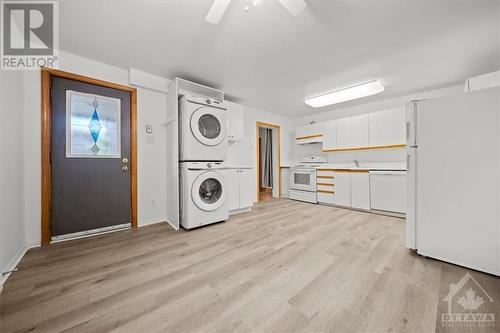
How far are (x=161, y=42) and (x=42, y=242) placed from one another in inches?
102

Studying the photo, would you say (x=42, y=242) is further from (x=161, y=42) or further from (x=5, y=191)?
(x=161, y=42)

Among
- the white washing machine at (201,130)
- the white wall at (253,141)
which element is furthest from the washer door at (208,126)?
the white wall at (253,141)

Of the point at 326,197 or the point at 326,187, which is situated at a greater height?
the point at 326,187

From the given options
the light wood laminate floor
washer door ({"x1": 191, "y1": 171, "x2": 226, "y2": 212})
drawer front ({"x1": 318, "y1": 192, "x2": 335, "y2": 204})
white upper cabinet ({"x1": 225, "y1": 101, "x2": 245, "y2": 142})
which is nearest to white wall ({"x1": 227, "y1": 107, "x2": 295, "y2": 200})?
white upper cabinet ({"x1": 225, "y1": 101, "x2": 245, "y2": 142})

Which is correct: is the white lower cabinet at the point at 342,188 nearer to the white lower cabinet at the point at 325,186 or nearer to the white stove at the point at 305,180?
the white lower cabinet at the point at 325,186

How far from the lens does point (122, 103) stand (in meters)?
2.57

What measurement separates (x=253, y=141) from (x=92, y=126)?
300cm

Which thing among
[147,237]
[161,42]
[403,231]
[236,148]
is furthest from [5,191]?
[403,231]

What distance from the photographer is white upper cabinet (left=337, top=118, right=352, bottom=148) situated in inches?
154

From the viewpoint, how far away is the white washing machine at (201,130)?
8.17 feet

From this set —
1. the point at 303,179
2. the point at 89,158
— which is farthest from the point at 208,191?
the point at 303,179

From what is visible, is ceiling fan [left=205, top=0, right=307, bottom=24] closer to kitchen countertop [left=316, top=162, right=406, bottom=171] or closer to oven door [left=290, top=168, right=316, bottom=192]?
kitchen countertop [left=316, top=162, right=406, bottom=171]

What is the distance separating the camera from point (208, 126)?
2.74 m

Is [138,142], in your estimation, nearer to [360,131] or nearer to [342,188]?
[342,188]
